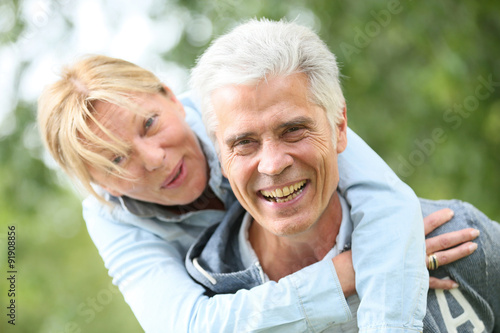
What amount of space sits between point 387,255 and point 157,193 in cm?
91

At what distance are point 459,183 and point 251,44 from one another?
243 centimetres

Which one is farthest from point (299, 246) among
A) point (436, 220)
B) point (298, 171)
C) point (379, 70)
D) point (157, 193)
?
point (379, 70)

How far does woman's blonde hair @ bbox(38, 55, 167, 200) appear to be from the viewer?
2.05m

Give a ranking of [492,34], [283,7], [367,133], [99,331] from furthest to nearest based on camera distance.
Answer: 1. [99,331]
2. [367,133]
3. [492,34]
4. [283,7]

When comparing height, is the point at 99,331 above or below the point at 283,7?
below

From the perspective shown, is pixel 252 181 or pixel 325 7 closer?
pixel 252 181

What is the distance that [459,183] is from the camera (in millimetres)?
3689

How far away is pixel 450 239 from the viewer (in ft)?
6.10

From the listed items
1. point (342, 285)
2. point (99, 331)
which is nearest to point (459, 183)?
point (342, 285)

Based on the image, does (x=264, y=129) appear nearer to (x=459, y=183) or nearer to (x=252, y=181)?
(x=252, y=181)

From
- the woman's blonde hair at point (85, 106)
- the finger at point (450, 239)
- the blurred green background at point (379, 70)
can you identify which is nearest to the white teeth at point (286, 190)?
the finger at point (450, 239)

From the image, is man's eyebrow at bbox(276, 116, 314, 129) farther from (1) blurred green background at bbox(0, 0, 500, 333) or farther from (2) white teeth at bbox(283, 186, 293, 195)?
(1) blurred green background at bbox(0, 0, 500, 333)

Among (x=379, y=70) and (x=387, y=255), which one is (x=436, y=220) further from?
(x=379, y=70)

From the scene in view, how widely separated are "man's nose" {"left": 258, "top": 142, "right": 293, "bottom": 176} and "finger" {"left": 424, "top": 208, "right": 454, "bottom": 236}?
0.57 metres
